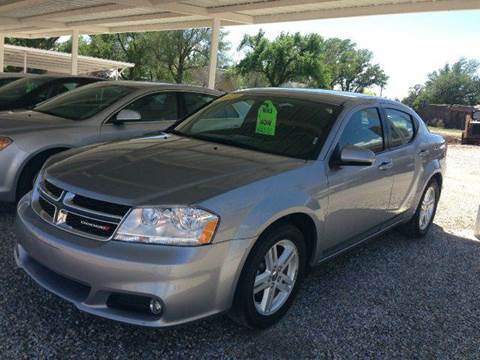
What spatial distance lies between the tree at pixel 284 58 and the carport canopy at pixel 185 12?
25240 mm

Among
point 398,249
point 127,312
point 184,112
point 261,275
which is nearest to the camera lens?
point 127,312

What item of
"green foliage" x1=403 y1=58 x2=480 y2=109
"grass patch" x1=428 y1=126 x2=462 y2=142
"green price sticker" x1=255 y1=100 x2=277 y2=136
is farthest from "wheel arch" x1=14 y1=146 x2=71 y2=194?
"green foliage" x1=403 y1=58 x2=480 y2=109

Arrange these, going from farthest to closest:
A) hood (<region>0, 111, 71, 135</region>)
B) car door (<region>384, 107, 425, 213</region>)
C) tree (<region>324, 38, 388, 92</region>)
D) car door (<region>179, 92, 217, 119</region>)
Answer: tree (<region>324, 38, 388, 92</region>) < car door (<region>179, 92, 217, 119</region>) < hood (<region>0, 111, 71, 135</region>) < car door (<region>384, 107, 425, 213</region>)

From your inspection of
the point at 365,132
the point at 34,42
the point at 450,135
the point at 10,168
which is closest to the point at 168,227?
the point at 365,132

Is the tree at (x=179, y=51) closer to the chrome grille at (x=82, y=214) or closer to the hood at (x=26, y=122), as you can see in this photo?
the hood at (x=26, y=122)

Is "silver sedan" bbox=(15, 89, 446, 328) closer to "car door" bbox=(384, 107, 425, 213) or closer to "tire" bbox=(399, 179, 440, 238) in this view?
"car door" bbox=(384, 107, 425, 213)

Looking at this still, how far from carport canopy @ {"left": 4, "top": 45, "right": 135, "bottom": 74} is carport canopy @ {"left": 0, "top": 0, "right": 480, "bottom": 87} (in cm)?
664

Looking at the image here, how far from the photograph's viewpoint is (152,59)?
4534 centimetres

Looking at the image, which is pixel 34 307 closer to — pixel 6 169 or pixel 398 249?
pixel 6 169

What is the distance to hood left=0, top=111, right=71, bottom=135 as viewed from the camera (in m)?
4.92

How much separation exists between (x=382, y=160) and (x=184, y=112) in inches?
117

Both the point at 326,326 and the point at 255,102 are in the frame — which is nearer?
the point at 326,326

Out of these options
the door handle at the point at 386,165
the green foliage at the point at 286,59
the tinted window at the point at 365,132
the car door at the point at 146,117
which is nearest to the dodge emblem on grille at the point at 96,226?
the tinted window at the point at 365,132

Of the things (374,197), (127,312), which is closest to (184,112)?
(374,197)
